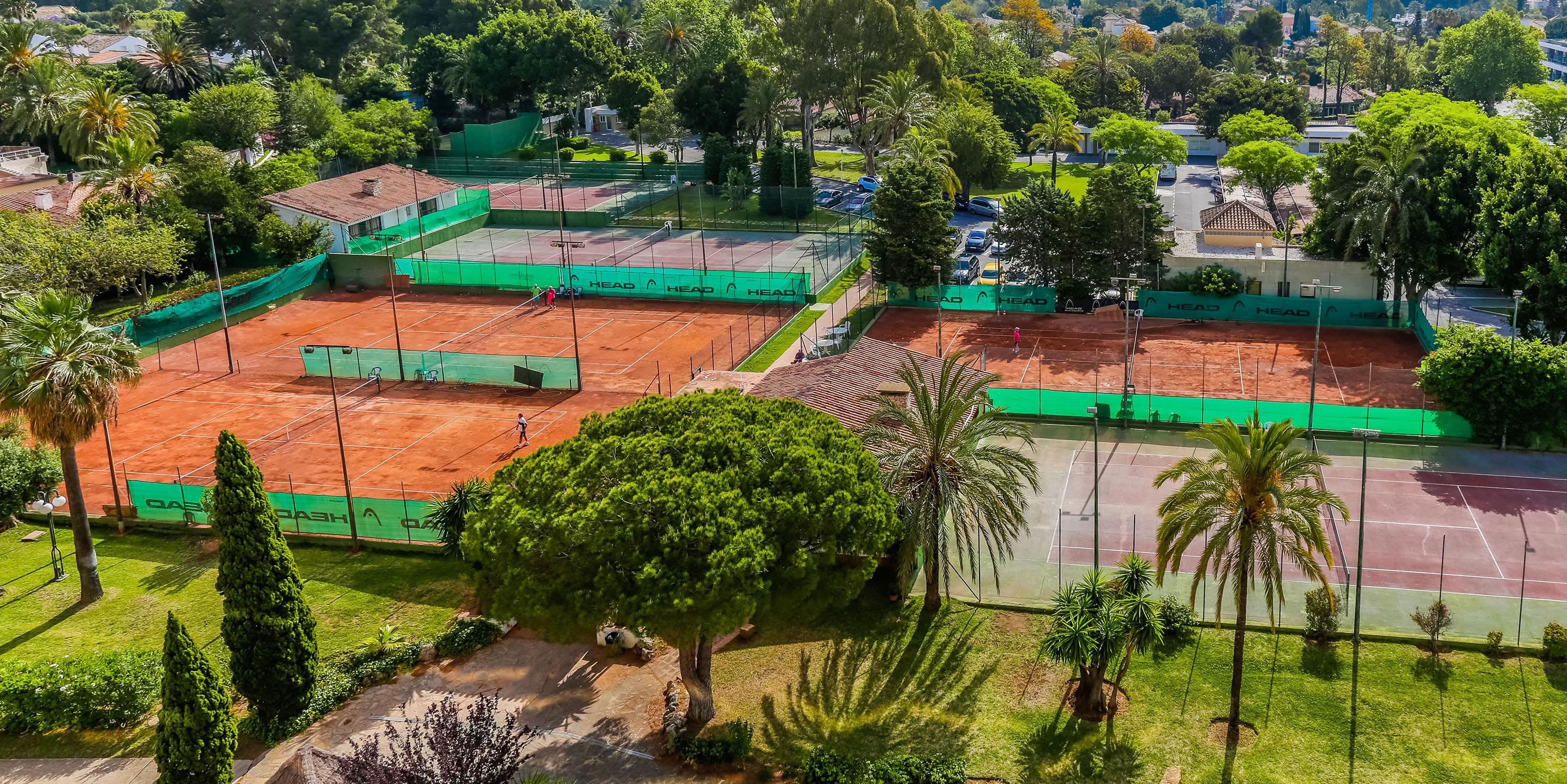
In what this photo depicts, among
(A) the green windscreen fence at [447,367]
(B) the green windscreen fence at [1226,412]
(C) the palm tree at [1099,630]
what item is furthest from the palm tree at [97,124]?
(C) the palm tree at [1099,630]

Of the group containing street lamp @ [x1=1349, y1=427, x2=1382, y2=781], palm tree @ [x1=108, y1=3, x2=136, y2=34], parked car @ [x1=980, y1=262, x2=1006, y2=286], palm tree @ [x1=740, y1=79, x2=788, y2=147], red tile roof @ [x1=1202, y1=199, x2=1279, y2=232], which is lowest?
street lamp @ [x1=1349, y1=427, x2=1382, y2=781]

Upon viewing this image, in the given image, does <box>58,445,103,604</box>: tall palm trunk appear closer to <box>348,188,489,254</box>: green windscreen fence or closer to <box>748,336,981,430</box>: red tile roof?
<box>748,336,981,430</box>: red tile roof

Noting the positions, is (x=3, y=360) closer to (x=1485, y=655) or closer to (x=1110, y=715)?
(x=1110, y=715)

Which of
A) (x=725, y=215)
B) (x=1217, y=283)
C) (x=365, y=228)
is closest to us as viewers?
(x=1217, y=283)

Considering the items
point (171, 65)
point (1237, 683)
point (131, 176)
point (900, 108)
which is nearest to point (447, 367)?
point (131, 176)

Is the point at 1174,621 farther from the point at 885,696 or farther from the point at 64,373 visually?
the point at 64,373

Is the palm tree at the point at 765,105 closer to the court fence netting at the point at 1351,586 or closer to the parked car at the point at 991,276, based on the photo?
the parked car at the point at 991,276

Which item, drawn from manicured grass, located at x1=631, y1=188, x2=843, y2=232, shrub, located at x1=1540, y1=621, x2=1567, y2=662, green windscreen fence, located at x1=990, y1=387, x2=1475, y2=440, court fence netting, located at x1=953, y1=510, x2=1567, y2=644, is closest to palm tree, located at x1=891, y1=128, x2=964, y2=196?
manicured grass, located at x1=631, y1=188, x2=843, y2=232
